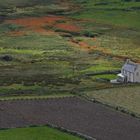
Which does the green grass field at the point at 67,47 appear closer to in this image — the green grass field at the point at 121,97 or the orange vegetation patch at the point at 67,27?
the orange vegetation patch at the point at 67,27

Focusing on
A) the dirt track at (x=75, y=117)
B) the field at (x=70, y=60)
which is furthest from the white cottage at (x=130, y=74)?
the dirt track at (x=75, y=117)

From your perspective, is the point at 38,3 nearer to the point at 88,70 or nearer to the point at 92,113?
the point at 88,70

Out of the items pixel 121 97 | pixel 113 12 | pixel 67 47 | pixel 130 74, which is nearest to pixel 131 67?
pixel 130 74

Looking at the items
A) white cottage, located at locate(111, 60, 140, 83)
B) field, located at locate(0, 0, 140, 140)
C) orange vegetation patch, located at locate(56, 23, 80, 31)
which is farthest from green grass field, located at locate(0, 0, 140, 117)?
white cottage, located at locate(111, 60, 140, 83)

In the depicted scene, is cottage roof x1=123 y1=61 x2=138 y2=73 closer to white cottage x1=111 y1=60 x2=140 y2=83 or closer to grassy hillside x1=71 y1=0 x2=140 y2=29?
white cottage x1=111 y1=60 x2=140 y2=83

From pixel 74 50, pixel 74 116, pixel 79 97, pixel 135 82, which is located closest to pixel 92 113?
pixel 74 116

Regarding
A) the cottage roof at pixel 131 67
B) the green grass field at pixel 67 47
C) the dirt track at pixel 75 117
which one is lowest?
the green grass field at pixel 67 47

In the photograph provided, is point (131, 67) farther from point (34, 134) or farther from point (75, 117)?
point (34, 134)
